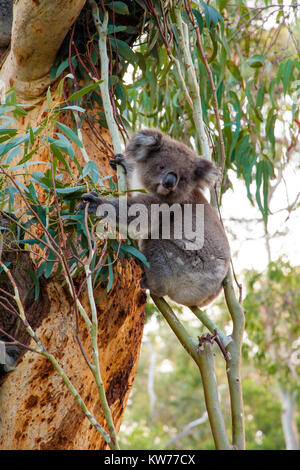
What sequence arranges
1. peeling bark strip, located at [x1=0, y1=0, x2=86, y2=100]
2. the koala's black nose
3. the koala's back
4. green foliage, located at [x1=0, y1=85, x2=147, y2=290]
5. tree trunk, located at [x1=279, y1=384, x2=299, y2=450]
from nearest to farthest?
1. green foliage, located at [x1=0, y1=85, x2=147, y2=290]
2. peeling bark strip, located at [x1=0, y1=0, x2=86, y2=100]
3. the koala's black nose
4. the koala's back
5. tree trunk, located at [x1=279, y1=384, x2=299, y2=450]

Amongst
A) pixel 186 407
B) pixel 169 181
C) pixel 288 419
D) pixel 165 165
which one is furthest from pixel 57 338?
pixel 186 407

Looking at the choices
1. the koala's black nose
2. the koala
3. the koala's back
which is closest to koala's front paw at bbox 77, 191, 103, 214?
the koala

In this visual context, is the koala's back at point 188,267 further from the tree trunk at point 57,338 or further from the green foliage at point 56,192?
the green foliage at point 56,192

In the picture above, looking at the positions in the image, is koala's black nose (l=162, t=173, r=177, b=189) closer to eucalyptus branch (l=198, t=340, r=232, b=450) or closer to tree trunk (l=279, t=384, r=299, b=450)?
eucalyptus branch (l=198, t=340, r=232, b=450)

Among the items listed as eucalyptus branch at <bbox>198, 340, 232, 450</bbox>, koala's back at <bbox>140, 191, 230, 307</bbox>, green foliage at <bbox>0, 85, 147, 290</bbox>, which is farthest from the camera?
koala's back at <bbox>140, 191, 230, 307</bbox>

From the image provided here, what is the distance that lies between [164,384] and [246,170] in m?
11.6

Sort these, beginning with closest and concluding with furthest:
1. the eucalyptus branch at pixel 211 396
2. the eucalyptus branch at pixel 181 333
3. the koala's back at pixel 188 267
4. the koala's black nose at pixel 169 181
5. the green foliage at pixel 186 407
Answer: the eucalyptus branch at pixel 211 396, the eucalyptus branch at pixel 181 333, the koala's black nose at pixel 169 181, the koala's back at pixel 188 267, the green foliage at pixel 186 407

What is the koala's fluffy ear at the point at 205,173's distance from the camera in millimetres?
2691

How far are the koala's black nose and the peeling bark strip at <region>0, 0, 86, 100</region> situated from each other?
0.85 m

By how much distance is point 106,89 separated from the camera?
237cm

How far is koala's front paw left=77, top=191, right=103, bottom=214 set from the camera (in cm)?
216

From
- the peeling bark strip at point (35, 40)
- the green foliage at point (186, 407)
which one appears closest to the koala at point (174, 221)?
the peeling bark strip at point (35, 40)

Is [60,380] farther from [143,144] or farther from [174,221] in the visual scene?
[143,144]

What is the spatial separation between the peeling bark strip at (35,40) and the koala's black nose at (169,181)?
33.5 inches
